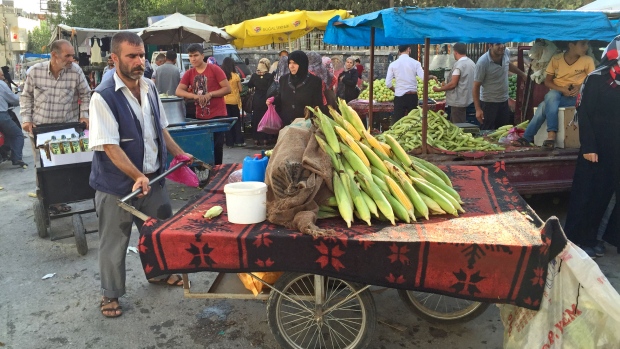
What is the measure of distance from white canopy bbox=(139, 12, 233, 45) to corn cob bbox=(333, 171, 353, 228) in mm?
11076

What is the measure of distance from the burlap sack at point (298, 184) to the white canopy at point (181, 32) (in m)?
10.9

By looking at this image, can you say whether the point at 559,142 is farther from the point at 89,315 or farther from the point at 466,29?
the point at 89,315

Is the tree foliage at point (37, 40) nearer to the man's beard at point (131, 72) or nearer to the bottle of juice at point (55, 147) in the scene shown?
the bottle of juice at point (55, 147)

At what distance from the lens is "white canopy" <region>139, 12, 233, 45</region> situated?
42.8ft

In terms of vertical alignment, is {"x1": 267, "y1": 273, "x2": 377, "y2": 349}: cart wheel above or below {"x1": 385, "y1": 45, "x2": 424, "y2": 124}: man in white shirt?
below

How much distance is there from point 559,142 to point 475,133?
1322 millimetres

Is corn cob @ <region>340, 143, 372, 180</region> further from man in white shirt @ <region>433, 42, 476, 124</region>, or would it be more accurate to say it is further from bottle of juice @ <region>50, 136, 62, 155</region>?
man in white shirt @ <region>433, 42, 476, 124</region>

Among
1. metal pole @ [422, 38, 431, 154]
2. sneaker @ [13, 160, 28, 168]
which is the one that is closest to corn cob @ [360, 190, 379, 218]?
metal pole @ [422, 38, 431, 154]

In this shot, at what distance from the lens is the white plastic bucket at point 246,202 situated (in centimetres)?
291

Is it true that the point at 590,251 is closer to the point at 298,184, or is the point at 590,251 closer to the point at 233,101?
the point at 298,184

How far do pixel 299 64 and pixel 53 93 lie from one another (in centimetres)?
311

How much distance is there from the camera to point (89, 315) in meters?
3.94

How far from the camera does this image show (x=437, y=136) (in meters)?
6.58

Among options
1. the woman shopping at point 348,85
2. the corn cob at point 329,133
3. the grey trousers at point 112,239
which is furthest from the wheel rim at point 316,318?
the woman shopping at point 348,85
